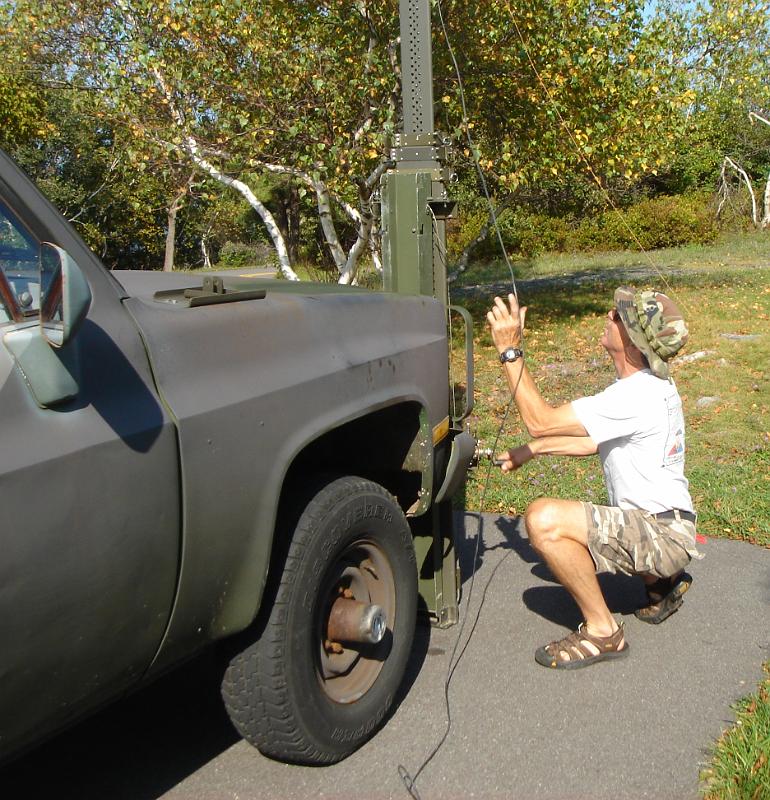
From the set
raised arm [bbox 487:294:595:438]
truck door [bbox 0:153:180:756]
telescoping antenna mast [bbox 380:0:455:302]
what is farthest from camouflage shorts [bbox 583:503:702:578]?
truck door [bbox 0:153:180:756]

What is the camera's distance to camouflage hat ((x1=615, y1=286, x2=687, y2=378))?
3.59 m

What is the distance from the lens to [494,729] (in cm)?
319

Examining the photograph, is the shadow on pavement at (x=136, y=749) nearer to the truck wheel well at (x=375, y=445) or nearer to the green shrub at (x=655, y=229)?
the truck wheel well at (x=375, y=445)

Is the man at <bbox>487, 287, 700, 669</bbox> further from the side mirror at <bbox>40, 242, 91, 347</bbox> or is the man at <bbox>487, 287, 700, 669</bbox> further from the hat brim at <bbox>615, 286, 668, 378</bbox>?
the side mirror at <bbox>40, 242, 91, 347</bbox>

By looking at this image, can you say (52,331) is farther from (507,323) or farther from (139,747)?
(507,323)

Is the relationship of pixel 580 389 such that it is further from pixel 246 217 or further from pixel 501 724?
pixel 246 217

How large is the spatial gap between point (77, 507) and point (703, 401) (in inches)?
291

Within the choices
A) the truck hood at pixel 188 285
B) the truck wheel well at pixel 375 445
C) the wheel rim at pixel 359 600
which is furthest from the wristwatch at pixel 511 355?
the wheel rim at pixel 359 600

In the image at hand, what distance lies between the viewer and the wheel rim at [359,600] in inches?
111

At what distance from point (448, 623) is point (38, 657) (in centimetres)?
242

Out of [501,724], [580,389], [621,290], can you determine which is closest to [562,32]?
[580,389]

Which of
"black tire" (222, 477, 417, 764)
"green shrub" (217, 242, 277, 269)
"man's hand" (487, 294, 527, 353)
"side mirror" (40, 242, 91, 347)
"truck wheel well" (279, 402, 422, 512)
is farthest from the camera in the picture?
"green shrub" (217, 242, 277, 269)

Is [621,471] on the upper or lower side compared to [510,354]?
lower

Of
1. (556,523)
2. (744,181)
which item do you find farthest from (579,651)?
(744,181)
